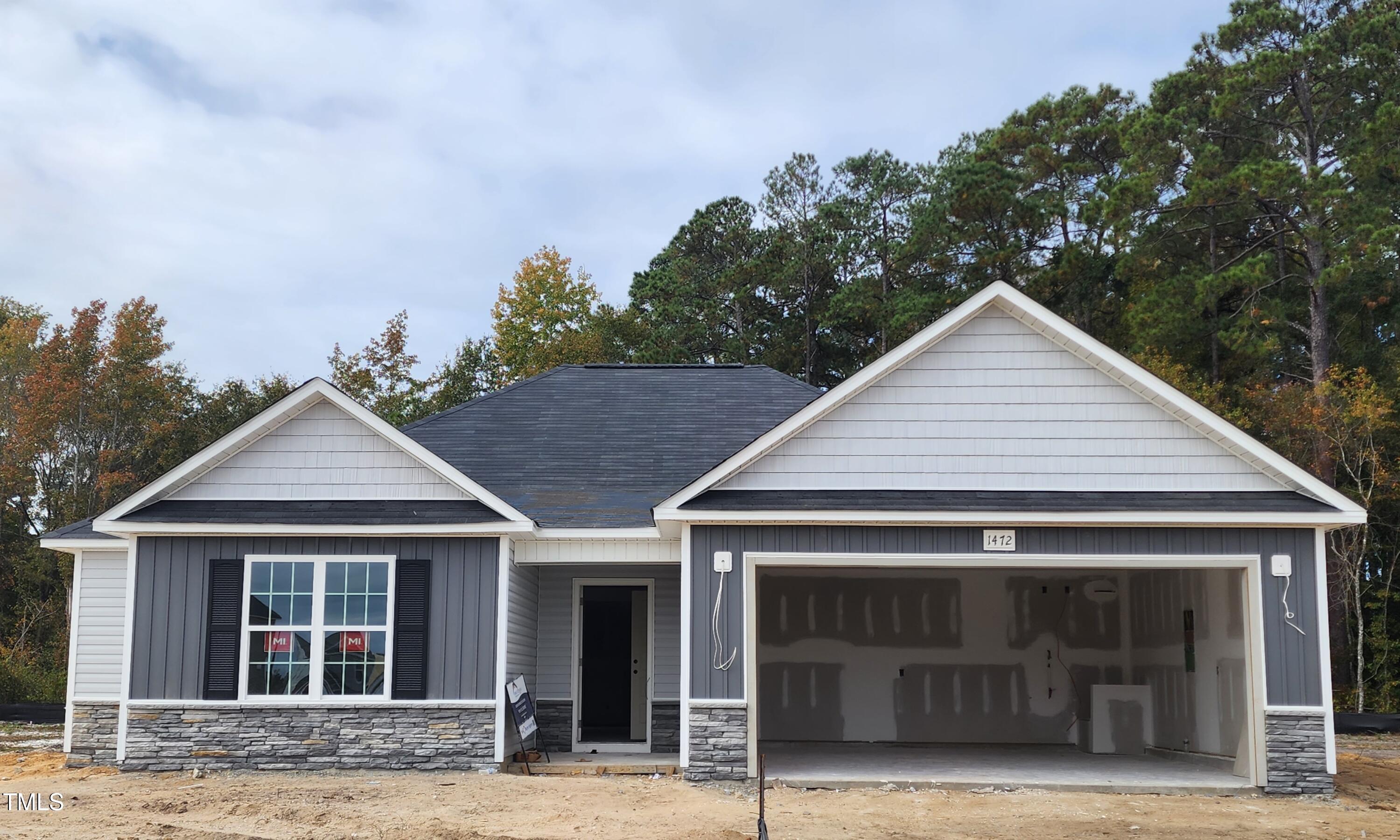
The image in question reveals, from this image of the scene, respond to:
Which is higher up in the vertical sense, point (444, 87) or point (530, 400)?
point (444, 87)

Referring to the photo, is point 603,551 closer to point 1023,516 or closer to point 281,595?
point 281,595

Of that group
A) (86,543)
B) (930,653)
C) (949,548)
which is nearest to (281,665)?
(86,543)

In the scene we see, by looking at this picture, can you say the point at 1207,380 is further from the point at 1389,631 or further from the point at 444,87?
the point at 444,87

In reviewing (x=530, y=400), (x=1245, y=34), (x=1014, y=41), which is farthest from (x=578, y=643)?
(x=1245, y=34)

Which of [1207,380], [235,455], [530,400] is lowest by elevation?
[235,455]

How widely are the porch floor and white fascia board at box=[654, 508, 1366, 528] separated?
274cm

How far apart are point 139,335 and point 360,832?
2566 centimetres

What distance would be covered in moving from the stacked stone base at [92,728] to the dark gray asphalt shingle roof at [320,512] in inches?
91.1

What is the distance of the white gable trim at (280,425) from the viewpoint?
12.2 meters

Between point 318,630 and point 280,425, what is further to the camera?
point 280,425

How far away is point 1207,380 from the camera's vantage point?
1043 inches

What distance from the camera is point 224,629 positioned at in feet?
39.3

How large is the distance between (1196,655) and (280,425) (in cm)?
1069

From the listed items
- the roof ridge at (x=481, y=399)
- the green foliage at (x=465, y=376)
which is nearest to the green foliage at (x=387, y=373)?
the green foliage at (x=465, y=376)
